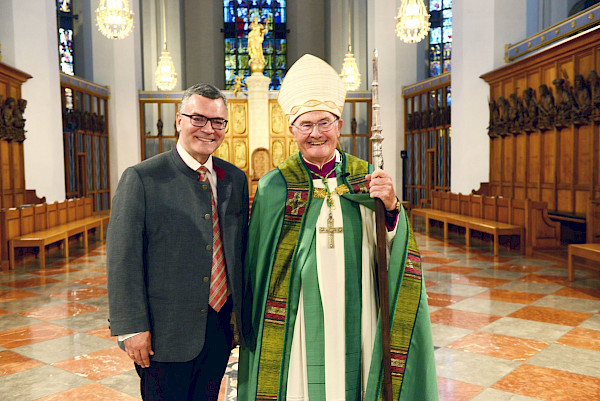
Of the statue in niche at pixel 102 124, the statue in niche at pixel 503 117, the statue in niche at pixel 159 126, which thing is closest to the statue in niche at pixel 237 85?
the statue in niche at pixel 159 126

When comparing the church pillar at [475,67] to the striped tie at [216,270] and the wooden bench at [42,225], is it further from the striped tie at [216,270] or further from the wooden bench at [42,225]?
the striped tie at [216,270]

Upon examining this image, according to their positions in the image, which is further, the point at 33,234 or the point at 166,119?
the point at 166,119

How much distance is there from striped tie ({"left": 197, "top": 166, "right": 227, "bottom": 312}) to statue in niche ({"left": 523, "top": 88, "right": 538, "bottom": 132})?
388 inches

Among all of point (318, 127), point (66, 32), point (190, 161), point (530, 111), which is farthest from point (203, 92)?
point (66, 32)

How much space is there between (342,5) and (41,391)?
19348 mm

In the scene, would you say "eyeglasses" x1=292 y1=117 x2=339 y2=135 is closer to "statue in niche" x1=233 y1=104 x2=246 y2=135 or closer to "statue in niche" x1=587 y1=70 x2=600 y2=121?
"statue in niche" x1=587 y1=70 x2=600 y2=121

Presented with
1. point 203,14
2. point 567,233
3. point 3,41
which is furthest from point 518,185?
point 203,14

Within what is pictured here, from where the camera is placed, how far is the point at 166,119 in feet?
59.6

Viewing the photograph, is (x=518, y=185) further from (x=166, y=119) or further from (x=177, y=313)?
(x=166, y=119)

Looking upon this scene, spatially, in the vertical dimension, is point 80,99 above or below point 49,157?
above

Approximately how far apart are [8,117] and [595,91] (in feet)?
36.0

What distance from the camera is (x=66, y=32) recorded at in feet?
53.2

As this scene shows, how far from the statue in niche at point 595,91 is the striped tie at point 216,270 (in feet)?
27.8

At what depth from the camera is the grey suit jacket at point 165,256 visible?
188cm
